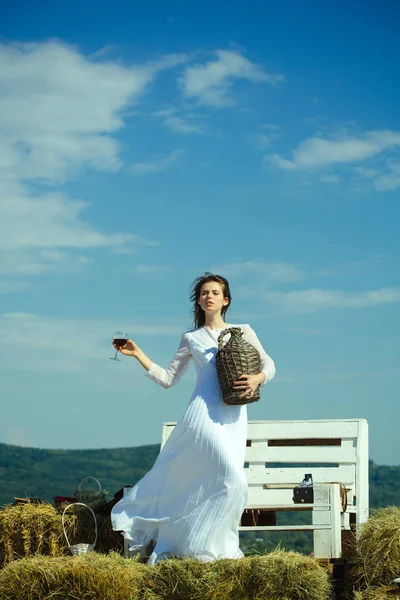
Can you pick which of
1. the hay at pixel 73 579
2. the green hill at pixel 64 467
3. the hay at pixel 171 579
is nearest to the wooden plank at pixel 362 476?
the hay at pixel 171 579

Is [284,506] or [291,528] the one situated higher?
[284,506]

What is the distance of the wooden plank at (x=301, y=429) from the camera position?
8.48 metres

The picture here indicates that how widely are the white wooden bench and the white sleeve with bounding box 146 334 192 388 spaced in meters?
1.10

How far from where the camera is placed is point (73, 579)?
6371mm

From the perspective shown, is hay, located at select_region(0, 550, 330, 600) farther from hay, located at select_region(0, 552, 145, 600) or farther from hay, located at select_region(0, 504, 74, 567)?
hay, located at select_region(0, 504, 74, 567)

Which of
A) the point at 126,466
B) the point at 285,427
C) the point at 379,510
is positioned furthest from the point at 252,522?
the point at 126,466

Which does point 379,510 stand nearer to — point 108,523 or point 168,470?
point 168,470

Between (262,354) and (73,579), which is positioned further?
(262,354)

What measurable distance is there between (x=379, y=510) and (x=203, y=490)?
5.14ft

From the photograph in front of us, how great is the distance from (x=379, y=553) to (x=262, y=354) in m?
1.87

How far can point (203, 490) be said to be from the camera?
6949 millimetres

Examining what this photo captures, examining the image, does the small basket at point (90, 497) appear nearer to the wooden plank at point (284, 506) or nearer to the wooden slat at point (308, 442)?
the wooden plank at point (284, 506)

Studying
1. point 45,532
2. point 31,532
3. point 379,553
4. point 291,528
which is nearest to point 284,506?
point 291,528

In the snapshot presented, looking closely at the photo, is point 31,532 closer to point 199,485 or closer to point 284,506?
point 199,485
